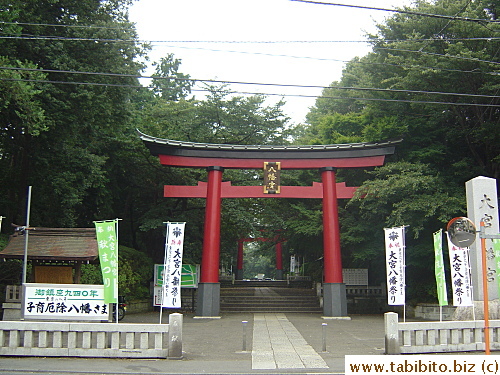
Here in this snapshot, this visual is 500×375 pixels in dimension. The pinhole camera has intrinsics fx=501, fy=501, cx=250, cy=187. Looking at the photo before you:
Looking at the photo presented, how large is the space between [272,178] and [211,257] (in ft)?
14.9

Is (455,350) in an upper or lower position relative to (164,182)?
lower

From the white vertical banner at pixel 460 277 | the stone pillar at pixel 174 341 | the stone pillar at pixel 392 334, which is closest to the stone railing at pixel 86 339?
the stone pillar at pixel 174 341

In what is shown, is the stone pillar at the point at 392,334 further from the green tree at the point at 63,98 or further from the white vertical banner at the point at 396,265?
the green tree at the point at 63,98

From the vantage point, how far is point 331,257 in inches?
885

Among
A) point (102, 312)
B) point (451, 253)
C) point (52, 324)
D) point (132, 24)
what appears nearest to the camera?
point (52, 324)

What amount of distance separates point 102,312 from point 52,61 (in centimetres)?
1083

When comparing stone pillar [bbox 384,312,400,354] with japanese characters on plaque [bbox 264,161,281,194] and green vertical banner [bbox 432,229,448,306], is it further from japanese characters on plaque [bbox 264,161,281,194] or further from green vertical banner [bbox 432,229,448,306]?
japanese characters on plaque [bbox 264,161,281,194]

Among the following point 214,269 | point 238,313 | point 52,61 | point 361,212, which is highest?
point 52,61

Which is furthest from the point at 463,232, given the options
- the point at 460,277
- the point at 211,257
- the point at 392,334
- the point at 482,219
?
the point at 211,257

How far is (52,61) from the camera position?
765 inches

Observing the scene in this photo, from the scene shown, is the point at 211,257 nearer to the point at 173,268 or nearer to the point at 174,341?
the point at 173,268

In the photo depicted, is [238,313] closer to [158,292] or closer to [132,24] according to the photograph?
[158,292]

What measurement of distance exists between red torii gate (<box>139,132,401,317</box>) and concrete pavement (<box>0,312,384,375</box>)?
9.24 feet

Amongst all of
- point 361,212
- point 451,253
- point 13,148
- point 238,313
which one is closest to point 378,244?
point 361,212
